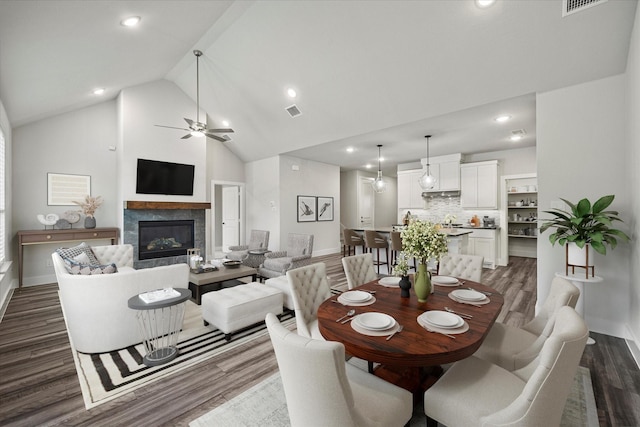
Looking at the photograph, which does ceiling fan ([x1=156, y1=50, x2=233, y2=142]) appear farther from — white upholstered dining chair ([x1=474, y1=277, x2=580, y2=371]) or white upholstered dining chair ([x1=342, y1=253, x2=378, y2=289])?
white upholstered dining chair ([x1=474, y1=277, x2=580, y2=371])

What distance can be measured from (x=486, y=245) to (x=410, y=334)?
6036mm

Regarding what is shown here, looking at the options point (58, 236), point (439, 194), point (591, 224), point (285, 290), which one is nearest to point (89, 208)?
point (58, 236)

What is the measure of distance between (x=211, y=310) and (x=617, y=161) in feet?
15.6

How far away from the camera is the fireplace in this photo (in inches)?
225

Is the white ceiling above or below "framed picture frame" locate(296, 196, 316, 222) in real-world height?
above

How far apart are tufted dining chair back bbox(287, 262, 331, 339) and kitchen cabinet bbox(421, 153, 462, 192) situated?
5624 mm

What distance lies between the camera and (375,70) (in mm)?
3773

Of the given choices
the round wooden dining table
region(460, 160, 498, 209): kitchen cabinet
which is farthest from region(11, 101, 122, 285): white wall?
region(460, 160, 498, 209): kitchen cabinet

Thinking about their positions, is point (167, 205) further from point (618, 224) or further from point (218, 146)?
point (618, 224)

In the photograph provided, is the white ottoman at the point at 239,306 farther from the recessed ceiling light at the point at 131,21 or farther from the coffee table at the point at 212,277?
the recessed ceiling light at the point at 131,21

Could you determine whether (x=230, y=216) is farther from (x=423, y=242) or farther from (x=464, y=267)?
(x=423, y=242)

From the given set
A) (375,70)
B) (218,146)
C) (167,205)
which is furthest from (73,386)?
(218,146)

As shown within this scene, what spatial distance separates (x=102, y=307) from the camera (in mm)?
2568

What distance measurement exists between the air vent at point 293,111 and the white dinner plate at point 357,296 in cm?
390
